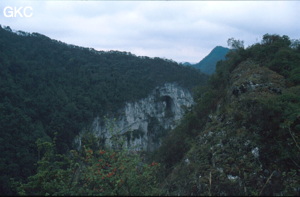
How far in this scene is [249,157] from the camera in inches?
316

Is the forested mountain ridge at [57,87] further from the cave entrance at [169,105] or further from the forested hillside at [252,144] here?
the forested hillside at [252,144]

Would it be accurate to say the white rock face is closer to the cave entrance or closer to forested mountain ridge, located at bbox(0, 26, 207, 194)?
the cave entrance

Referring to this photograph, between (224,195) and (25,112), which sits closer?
(224,195)

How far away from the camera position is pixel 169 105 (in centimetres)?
5475

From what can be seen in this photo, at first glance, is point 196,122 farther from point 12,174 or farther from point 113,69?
point 113,69

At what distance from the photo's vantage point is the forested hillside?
6.23 m

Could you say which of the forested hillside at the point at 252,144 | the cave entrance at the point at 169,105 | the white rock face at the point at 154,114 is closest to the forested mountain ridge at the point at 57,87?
the white rock face at the point at 154,114

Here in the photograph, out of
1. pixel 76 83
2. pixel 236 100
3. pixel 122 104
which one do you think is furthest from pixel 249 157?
pixel 76 83

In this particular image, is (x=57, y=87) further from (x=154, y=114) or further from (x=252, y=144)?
(x=252, y=144)

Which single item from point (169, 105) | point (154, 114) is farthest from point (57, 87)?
point (169, 105)

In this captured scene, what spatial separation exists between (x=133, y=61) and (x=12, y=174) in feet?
138

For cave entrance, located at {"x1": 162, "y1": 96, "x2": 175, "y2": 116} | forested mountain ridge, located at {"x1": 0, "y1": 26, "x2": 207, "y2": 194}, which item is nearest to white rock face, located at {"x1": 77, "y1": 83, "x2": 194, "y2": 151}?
cave entrance, located at {"x1": 162, "y1": 96, "x2": 175, "y2": 116}

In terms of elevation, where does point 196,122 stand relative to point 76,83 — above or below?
below

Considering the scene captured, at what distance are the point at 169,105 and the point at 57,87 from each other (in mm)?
24672
